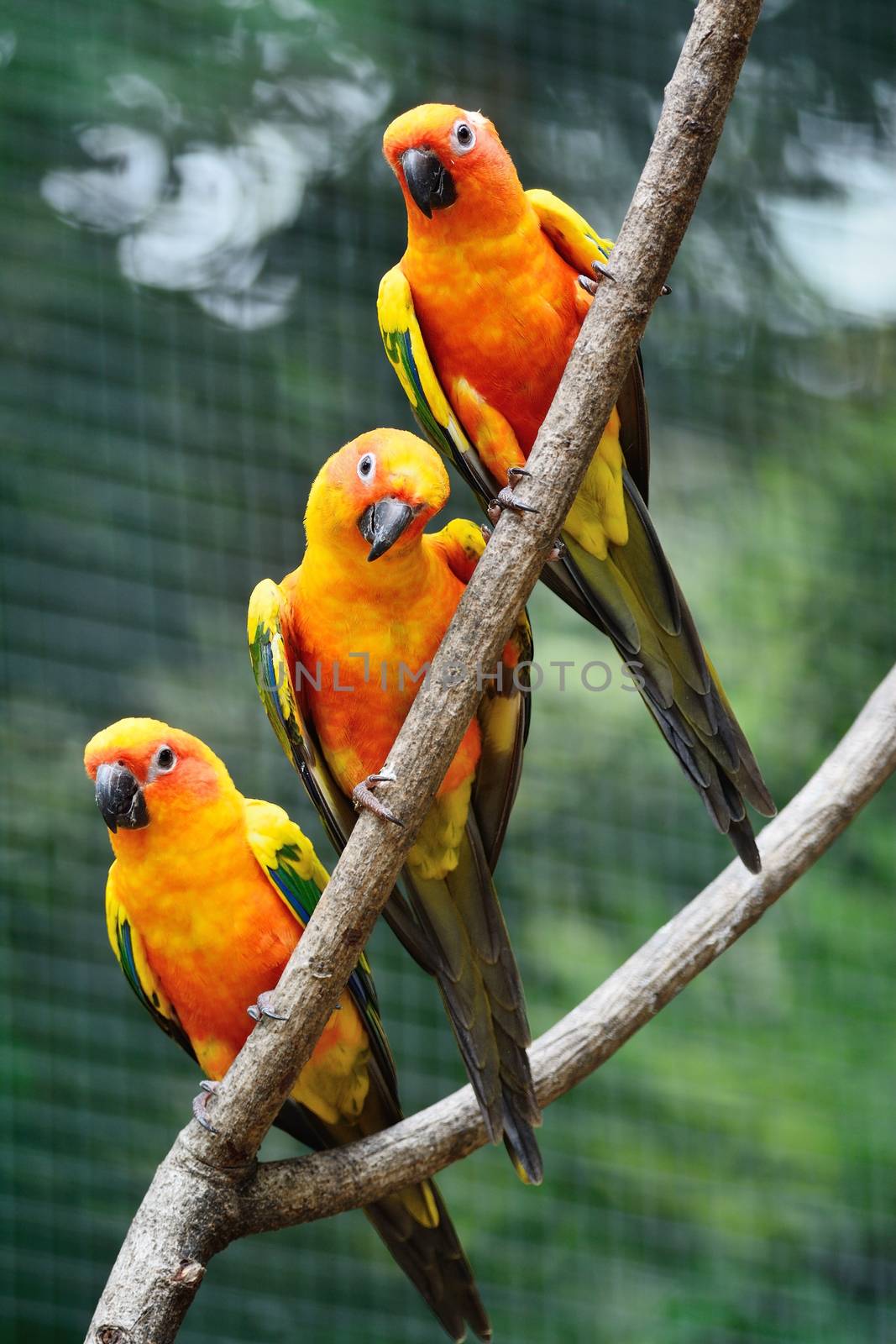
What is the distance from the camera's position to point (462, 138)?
1.43 meters

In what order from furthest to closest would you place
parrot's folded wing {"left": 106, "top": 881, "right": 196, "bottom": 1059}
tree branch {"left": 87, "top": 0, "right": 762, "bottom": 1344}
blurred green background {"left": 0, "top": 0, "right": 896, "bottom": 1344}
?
blurred green background {"left": 0, "top": 0, "right": 896, "bottom": 1344}, parrot's folded wing {"left": 106, "top": 881, "right": 196, "bottom": 1059}, tree branch {"left": 87, "top": 0, "right": 762, "bottom": 1344}

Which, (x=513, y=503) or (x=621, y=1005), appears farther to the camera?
(x=621, y=1005)

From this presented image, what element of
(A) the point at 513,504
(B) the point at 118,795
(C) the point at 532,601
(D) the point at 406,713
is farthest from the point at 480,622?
(C) the point at 532,601

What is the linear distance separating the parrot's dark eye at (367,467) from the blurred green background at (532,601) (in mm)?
1582

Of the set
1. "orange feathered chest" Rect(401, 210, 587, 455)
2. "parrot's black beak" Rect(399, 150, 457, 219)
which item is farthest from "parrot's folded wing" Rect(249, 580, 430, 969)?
"parrot's black beak" Rect(399, 150, 457, 219)

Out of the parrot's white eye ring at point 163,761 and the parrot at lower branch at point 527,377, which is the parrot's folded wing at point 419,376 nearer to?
the parrot at lower branch at point 527,377

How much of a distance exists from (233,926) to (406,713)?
0.34 m

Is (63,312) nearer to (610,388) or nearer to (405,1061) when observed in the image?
(405,1061)

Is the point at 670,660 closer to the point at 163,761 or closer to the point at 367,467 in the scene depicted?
the point at 367,467

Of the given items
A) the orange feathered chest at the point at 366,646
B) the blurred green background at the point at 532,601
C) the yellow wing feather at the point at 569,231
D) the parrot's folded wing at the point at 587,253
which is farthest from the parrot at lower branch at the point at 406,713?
the blurred green background at the point at 532,601

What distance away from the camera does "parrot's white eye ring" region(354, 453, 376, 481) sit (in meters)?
1.29

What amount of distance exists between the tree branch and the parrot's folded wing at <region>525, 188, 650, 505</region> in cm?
25

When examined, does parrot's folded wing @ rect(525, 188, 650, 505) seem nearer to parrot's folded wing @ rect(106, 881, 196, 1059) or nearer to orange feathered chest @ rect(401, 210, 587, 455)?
orange feathered chest @ rect(401, 210, 587, 455)

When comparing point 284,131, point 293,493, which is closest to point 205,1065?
point 293,493
